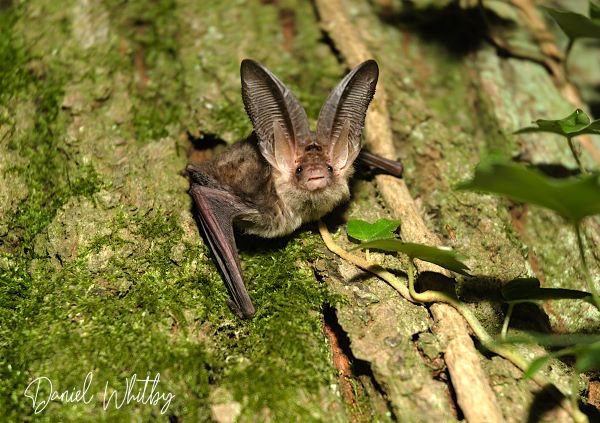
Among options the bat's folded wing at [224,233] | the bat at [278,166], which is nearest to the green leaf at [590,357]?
the bat's folded wing at [224,233]

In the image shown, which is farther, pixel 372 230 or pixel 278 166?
pixel 278 166

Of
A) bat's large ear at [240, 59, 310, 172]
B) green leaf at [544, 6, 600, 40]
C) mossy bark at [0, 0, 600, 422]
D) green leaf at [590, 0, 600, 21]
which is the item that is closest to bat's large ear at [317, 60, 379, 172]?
bat's large ear at [240, 59, 310, 172]

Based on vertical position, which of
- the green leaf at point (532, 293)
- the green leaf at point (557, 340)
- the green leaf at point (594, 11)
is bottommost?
the green leaf at point (532, 293)

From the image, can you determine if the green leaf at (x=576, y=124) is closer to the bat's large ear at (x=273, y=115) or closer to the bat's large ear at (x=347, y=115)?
the bat's large ear at (x=347, y=115)

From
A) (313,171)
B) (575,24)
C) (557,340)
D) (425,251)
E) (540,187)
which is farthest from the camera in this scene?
(575,24)

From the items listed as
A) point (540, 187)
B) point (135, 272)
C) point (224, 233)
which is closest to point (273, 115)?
point (224, 233)

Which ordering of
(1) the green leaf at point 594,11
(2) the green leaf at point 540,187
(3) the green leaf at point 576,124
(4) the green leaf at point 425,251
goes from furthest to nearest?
1. (1) the green leaf at point 594,11
2. (3) the green leaf at point 576,124
3. (4) the green leaf at point 425,251
4. (2) the green leaf at point 540,187

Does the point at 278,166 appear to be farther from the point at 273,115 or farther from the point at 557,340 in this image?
the point at 557,340
